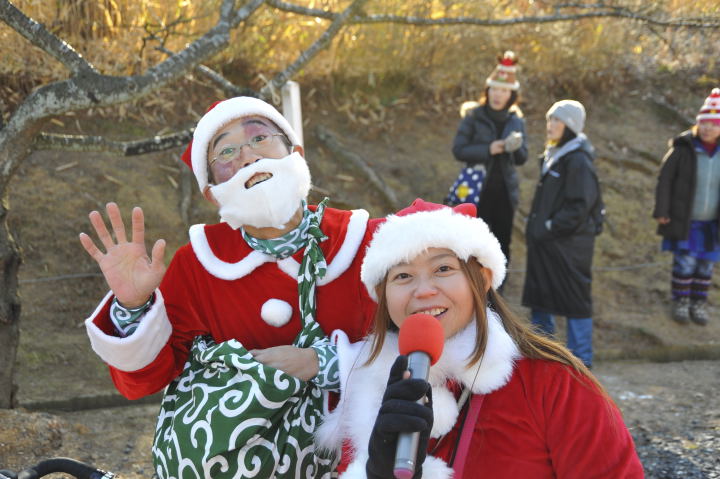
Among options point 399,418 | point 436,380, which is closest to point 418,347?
point 399,418

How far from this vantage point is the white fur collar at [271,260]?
282cm

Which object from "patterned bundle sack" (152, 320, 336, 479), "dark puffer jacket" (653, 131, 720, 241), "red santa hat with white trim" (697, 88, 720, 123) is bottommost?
"patterned bundle sack" (152, 320, 336, 479)

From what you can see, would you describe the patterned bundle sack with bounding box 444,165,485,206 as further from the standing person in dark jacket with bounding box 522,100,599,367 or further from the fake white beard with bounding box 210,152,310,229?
the fake white beard with bounding box 210,152,310,229

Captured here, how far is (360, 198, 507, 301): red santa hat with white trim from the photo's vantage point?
2295 mm

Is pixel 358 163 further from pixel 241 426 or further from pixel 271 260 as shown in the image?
pixel 241 426

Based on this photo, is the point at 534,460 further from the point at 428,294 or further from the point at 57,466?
the point at 57,466

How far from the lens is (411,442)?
166 centimetres

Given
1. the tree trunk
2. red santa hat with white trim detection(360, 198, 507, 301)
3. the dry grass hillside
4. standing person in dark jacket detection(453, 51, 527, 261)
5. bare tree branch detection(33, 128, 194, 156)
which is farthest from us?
standing person in dark jacket detection(453, 51, 527, 261)

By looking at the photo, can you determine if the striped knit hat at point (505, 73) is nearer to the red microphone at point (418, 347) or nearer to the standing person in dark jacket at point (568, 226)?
the standing person in dark jacket at point (568, 226)

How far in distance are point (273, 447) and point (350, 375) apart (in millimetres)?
354

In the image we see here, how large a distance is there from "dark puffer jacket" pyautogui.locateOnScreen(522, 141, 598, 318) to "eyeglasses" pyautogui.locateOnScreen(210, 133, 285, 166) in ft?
11.7

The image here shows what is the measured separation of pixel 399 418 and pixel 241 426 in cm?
92

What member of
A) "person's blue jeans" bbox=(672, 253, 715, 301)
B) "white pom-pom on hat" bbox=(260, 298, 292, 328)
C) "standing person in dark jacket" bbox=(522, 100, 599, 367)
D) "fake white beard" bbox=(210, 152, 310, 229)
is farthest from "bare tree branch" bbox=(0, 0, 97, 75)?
"person's blue jeans" bbox=(672, 253, 715, 301)

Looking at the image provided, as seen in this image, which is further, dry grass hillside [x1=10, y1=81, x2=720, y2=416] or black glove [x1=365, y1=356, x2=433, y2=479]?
dry grass hillside [x1=10, y1=81, x2=720, y2=416]
